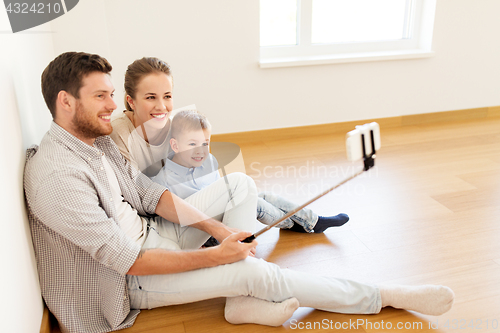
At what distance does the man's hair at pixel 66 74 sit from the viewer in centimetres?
129

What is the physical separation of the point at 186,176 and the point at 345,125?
2.15 metres

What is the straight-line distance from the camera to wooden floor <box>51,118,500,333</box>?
152cm

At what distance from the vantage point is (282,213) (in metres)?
1.98

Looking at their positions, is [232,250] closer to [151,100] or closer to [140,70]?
[151,100]

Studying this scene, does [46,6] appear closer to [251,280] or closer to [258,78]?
[258,78]

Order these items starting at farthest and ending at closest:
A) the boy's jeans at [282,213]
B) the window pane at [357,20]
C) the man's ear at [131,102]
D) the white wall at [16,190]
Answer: the window pane at [357,20], the boy's jeans at [282,213], the man's ear at [131,102], the white wall at [16,190]

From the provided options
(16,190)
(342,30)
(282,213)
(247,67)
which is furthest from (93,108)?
(342,30)

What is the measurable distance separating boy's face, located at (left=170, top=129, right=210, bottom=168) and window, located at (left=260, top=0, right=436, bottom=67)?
172cm

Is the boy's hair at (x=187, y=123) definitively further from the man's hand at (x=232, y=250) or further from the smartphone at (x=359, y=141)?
the smartphone at (x=359, y=141)

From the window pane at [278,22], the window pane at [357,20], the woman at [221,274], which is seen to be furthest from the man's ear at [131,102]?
the window pane at [357,20]

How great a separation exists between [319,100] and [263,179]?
1.06m

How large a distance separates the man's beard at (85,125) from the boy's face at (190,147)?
306mm

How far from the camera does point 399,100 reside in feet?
11.9

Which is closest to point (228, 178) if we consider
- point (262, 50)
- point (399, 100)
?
point (262, 50)
